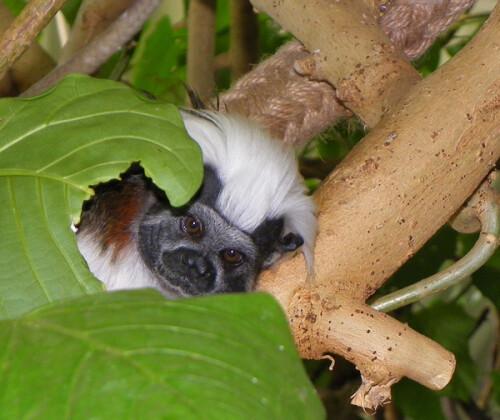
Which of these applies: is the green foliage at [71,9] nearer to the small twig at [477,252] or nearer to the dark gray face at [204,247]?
the dark gray face at [204,247]

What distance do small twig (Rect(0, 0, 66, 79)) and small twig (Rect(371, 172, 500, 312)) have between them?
0.86m

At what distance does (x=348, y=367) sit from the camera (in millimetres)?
3244

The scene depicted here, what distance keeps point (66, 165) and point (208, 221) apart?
0.81 metres

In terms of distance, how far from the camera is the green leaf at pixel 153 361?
622mm

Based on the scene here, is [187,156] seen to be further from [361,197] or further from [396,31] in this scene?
[396,31]

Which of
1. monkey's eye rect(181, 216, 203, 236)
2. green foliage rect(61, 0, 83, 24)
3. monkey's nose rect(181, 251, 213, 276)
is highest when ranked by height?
monkey's eye rect(181, 216, 203, 236)

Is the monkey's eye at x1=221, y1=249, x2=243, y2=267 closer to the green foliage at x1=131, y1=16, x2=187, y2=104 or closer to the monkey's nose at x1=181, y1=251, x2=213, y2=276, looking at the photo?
the monkey's nose at x1=181, y1=251, x2=213, y2=276

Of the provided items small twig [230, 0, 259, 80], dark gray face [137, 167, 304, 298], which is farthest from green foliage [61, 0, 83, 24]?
dark gray face [137, 167, 304, 298]

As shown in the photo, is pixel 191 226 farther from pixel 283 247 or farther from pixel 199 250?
pixel 283 247

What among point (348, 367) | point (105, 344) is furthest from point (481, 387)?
point (105, 344)

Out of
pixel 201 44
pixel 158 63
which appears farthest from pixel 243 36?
pixel 158 63

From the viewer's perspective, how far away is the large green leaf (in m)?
1.06

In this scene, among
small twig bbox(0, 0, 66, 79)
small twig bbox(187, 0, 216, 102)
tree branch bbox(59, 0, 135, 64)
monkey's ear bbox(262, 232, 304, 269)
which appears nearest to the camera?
small twig bbox(0, 0, 66, 79)

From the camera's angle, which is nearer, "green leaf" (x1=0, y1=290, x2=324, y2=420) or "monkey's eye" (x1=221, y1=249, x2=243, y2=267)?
"green leaf" (x1=0, y1=290, x2=324, y2=420)
